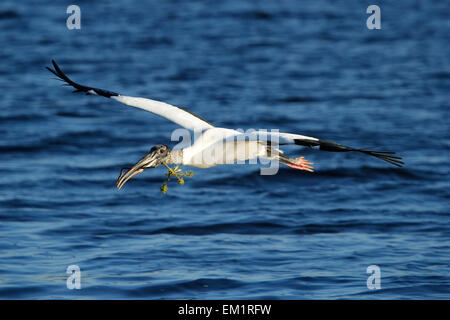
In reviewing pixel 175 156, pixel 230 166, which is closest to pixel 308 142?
pixel 175 156

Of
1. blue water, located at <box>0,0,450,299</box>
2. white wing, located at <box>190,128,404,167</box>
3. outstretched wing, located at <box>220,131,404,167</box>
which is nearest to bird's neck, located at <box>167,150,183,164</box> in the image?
white wing, located at <box>190,128,404,167</box>

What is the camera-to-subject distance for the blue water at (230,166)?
1353cm

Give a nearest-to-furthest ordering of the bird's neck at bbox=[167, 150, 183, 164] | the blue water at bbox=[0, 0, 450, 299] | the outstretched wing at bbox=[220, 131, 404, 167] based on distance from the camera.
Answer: the outstretched wing at bbox=[220, 131, 404, 167] → the bird's neck at bbox=[167, 150, 183, 164] → the blue water at bbox=[0, 0, 450, 299]

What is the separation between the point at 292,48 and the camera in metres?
Result: 36.6

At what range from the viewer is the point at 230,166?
71.4ft

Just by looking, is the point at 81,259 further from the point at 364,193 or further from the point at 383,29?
the point at 383,29

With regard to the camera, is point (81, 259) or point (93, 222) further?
point (93, 222)

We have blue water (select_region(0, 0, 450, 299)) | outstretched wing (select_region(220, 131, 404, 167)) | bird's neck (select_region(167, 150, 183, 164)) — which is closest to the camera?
outstretched wing (select_region(220, 131, 404, 167))

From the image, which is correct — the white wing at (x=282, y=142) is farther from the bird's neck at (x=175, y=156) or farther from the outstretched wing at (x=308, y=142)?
the bird's neck at (x=175, y=156)

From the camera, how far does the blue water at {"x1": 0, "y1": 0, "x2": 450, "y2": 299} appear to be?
13.5m

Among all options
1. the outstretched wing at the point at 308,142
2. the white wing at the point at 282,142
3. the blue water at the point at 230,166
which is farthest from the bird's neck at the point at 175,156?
the blue water at the point at 230,166

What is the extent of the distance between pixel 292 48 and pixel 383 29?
20.2 ft

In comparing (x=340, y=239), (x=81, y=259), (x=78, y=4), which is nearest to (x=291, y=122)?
(x=340, y=239)

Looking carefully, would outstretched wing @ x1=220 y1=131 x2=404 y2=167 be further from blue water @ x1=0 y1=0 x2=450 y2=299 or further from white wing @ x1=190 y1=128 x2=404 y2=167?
blue water @ x1=0 y1=0 x2=450 y2=299
